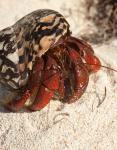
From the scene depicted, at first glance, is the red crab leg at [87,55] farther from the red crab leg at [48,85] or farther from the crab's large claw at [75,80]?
the red crab leg at [48,85]

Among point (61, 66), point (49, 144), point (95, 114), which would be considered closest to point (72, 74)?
point (61, 66)

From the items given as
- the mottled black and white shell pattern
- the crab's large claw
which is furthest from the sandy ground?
the mottled black and white shell pattern

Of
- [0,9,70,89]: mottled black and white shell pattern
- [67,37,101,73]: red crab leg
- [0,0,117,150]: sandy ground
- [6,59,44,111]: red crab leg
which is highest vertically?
[0,9,70,89]: mottled black and white shell pattern

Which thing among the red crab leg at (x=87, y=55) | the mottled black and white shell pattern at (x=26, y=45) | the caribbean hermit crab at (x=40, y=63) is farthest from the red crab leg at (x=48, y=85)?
the red crab leg at (x=87, y=55)

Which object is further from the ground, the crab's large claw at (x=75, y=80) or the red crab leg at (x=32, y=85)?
the red crab leg at (x=32, y=85)

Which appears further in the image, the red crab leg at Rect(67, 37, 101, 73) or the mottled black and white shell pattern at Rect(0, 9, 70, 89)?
the red crab leg at Rect(67, 37, 101, 73)

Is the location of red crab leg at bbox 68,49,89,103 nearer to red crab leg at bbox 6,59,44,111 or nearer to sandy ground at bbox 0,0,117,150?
sandy ground at bbox 0,0,117,150

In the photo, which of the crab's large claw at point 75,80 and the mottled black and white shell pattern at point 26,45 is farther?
the crab's large claw at point 75,80

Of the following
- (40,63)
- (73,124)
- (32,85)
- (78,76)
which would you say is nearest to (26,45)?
(40,63)
